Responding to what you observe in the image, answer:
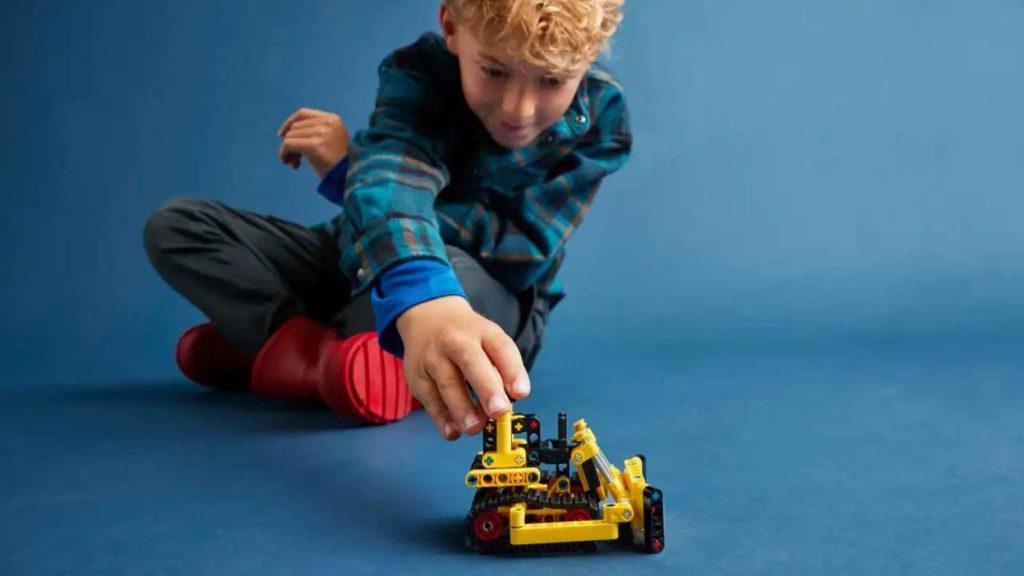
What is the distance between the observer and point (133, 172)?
91.0 inches

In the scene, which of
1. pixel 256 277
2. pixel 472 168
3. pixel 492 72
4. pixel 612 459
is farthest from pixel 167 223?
pixel 612 459

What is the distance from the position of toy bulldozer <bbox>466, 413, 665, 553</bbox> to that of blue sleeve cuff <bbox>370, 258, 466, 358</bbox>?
0.47 ft

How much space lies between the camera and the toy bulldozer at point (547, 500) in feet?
3.12

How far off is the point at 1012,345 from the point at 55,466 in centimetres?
141

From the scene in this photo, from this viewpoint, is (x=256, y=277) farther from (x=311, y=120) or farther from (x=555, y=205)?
(x=555, y=205)

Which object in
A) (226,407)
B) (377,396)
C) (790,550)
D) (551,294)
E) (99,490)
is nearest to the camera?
(790,550)

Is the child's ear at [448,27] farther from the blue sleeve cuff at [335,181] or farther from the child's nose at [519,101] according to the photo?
the blue sleeve cuff at [335,181]

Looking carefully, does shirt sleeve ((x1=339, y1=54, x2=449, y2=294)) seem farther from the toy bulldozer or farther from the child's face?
the toy bulldozer

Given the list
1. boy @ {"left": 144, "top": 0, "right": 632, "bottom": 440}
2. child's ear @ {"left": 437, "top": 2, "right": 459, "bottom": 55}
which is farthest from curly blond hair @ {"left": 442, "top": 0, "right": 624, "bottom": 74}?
child's ear @ {"left": 437, "top": 2, "right": 459, "bottom": 55}

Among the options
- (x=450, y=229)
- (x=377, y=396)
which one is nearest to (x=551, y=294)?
(x=450, y=229)

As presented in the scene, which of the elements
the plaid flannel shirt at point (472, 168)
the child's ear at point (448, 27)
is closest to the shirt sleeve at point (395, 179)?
the plaid flannel shirt at point (472, 168)

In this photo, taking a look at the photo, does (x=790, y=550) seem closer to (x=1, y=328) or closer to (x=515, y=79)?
(x=515, y=79)

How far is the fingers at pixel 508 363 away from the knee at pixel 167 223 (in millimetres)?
841

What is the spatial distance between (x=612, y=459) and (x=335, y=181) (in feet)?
1.90
